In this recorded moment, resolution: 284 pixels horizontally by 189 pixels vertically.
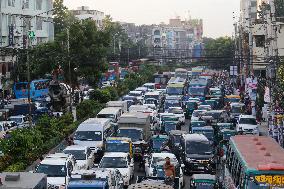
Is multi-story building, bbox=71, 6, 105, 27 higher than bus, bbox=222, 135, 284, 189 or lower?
higher

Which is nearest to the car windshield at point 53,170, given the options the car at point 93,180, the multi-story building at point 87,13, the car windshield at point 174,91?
the car at point 93,180

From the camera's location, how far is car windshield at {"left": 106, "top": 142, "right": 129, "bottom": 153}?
28578 mm

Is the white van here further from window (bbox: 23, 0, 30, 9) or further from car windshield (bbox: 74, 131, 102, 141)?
window (bbox: 23, 0, 30, 9)

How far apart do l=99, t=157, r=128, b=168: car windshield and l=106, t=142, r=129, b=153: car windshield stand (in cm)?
277

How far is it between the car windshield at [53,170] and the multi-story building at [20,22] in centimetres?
3705

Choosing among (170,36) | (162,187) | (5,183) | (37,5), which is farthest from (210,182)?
(170,36)

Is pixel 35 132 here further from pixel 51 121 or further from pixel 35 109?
pixel 35 109

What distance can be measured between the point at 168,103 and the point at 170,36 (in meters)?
146

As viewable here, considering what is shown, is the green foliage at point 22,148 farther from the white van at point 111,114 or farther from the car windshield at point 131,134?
the white van at point 111,114

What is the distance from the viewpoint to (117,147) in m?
28.7

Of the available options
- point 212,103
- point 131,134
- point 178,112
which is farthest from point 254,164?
point 212,103

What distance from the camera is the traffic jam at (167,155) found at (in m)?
18.3

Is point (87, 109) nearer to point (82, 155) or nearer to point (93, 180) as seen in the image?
point (82, 155)

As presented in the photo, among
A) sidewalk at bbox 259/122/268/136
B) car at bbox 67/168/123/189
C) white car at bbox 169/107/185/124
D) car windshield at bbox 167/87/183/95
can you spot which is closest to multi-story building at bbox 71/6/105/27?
car windshield at bbox 167/87/183/95
